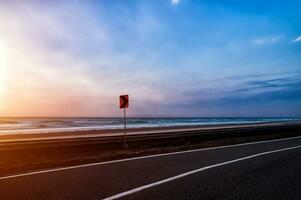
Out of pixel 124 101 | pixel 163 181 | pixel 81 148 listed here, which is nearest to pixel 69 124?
pixel 81 148

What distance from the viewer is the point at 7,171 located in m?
6.91

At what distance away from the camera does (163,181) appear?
5.65m

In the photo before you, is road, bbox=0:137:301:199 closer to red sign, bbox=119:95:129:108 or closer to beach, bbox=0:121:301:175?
beach, bbox=0:121:301:175

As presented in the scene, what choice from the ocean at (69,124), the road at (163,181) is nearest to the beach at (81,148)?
the road at (163,181)

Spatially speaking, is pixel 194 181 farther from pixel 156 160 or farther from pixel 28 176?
pixel 28 176

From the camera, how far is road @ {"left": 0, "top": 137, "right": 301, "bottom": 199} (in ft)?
15.5

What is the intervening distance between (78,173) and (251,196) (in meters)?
3.98

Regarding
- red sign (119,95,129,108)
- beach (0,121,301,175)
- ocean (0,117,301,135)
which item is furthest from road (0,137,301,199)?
ocean (0,117,301,135)

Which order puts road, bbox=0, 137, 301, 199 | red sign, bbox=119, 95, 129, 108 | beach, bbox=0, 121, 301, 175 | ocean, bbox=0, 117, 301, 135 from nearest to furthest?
road, bbox=0, 137, 301, 199 < beach, bbox=0, 121, 301, 175 < red sign, bbox=119, 95, 129, 108 < ocean, bbox=0, 117, 301, 135

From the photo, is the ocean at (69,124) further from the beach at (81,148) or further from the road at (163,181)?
the road at (163,181)

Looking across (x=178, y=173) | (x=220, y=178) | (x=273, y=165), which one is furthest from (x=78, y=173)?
(x=273, y=165)

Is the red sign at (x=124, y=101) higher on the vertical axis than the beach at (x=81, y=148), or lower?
higher

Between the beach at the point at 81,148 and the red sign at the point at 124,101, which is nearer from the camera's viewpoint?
the beach at the point at 81,148

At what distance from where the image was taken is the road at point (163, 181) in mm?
4727
